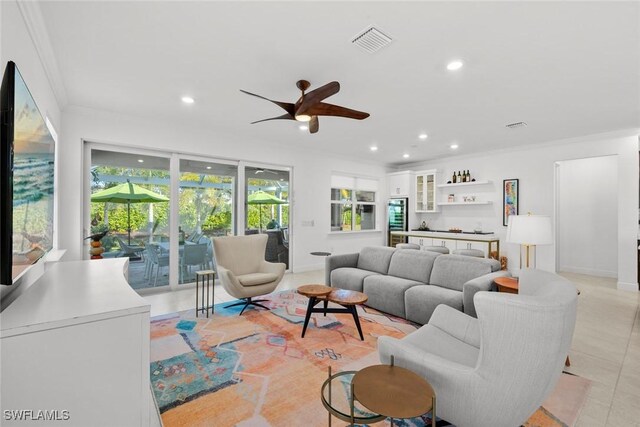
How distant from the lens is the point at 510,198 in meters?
6.35

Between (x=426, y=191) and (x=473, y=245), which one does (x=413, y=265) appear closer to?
(x=473, y=245)

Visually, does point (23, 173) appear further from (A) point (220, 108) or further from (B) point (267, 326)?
(A) point (220, 108)

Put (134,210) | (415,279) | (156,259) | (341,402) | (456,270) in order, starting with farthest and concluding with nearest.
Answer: (156,259), (134,210), (415,279), (456,270), (341,402)

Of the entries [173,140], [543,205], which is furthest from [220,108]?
[543,205]

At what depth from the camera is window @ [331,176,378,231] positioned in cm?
728

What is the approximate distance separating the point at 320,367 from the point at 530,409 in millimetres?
1491

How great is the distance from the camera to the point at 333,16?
2156 millimetres

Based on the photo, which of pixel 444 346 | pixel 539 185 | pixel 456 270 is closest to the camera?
pixel 444 346

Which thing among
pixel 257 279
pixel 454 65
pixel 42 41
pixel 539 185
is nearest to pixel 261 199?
pixel 257 279

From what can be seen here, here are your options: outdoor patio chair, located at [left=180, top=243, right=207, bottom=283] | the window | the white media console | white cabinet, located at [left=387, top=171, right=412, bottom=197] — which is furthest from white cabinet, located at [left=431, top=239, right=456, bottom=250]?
the white media console

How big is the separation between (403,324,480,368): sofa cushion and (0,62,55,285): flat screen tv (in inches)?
88.0

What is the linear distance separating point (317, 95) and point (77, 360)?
254 centimetres

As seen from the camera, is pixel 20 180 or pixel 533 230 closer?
pixel 20 180

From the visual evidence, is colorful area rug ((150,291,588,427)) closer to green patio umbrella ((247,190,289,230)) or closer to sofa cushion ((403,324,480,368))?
sofa cushion ((403,324,480,368))
